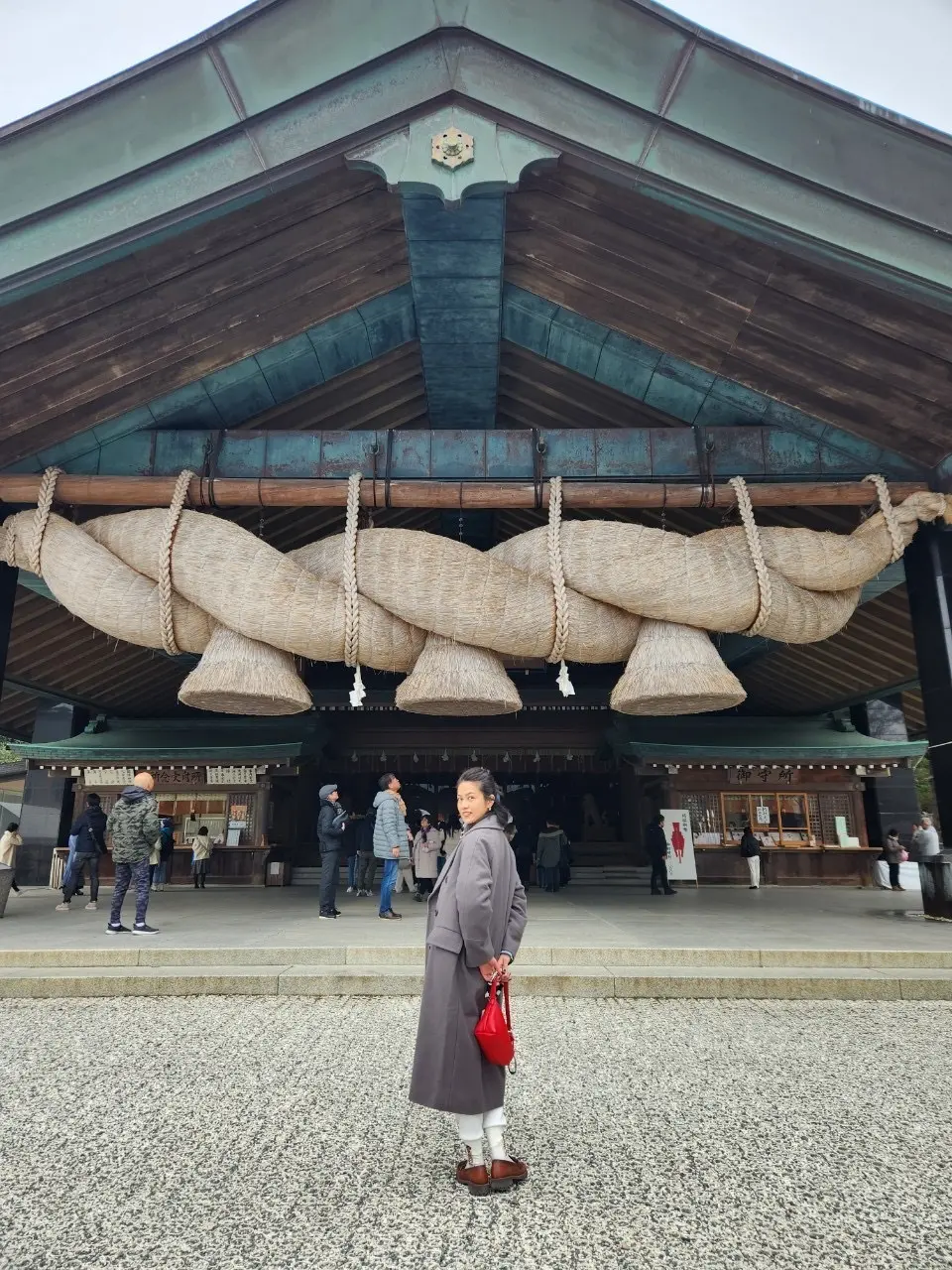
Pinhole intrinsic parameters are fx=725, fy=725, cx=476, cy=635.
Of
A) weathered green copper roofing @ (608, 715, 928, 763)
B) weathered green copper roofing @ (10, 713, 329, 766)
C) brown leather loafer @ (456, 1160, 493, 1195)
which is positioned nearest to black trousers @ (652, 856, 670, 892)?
weathered green copper roofing @ (608, 715, 928, 763)

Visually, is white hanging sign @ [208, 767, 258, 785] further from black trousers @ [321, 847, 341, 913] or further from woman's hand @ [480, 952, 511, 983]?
woman's hand @ [480, 952, 511, 983]

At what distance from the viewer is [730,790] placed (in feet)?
44.2

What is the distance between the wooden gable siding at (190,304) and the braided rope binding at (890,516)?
3.82 metres

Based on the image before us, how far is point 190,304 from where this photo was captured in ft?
16.3

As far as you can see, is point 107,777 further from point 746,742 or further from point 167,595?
point 746,742

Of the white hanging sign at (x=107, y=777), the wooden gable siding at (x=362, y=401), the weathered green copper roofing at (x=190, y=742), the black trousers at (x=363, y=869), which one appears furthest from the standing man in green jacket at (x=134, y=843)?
the white hanging sign at (x=107, y=777)

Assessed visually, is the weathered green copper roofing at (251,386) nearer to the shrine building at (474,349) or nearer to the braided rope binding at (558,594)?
the shrine building at (474,349)

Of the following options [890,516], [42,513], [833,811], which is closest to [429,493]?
[42,513]

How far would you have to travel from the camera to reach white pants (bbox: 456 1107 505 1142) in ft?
6.89

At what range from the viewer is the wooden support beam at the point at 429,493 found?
5.52 metres

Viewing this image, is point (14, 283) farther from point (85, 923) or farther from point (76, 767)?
point (76, 767)

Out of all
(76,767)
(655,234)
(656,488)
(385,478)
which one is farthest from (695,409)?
(76,767)

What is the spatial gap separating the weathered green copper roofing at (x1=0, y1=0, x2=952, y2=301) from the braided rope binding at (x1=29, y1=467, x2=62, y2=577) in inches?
62.9

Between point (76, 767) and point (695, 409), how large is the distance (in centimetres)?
1150
